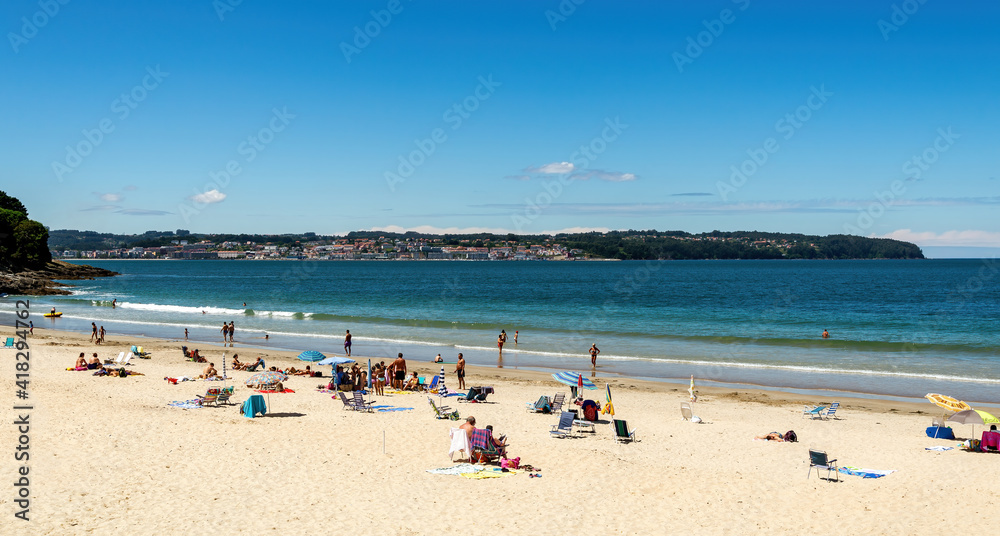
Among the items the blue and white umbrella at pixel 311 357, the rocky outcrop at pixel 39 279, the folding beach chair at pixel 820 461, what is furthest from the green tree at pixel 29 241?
the folding beach chair at pixel 820 461

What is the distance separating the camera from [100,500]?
10.2m

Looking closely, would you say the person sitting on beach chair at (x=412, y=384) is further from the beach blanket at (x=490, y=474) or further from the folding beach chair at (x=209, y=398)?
the beach blanket at (x=490, y=474)

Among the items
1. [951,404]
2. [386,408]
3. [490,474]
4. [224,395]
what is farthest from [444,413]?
[951,404]

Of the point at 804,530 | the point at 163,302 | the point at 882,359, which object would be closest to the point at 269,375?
the point at 804,530

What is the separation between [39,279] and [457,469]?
9510 centimetres

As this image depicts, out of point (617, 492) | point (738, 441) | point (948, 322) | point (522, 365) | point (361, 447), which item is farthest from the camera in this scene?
point (948, 322)

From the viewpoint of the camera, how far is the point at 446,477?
39.8ft

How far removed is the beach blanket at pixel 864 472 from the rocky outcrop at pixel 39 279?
82.3 m

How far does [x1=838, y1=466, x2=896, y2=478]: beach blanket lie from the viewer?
12.5m

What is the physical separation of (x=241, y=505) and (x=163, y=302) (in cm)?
6258

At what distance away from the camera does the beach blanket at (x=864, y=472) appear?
41.1 feet

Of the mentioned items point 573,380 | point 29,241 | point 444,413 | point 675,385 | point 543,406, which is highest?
point 29,241

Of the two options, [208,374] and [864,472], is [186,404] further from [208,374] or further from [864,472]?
[864,472]

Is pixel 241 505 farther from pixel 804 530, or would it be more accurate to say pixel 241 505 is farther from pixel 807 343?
pixel 807 343
